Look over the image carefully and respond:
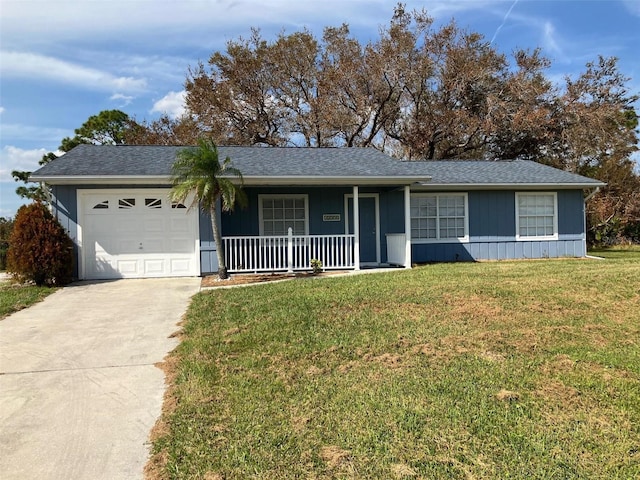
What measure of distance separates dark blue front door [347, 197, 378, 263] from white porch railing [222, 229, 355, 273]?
1109 millimetres

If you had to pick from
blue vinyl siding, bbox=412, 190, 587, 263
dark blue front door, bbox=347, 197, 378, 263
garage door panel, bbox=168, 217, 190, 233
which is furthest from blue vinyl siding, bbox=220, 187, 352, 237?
blue vinyl siding, bbox=412, 190, 587, 263

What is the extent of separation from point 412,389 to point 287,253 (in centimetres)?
883

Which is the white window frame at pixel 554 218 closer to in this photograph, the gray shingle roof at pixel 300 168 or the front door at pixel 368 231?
the gray shingle roof at pixel 300 168

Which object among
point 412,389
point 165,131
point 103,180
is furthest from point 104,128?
point 412,389

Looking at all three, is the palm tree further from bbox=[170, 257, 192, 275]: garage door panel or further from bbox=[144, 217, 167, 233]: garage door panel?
bbox=[170, 257, 192, 275]: garage door panel

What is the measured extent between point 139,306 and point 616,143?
26.6 meters

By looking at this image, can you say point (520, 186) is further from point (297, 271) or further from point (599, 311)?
point (599, 311)

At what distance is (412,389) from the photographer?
12.7ft

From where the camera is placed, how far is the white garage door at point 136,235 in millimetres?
11391

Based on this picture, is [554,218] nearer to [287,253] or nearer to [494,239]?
[494,239]

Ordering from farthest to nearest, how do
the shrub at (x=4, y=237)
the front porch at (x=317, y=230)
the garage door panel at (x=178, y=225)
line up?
1. the shrub at (x=4, y=237)
2. the front porch at (x=317, y=230)
3. the garage door panel at (x=178, y=225)

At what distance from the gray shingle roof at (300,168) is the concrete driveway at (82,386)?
4128mm

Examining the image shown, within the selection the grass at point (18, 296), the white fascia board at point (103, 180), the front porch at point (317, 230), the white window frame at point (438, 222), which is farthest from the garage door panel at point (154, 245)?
the white window frame at point (438, 222)

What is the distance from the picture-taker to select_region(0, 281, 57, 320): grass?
8023 millimetres
